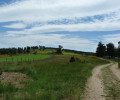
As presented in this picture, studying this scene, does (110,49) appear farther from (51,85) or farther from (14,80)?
(14,80)

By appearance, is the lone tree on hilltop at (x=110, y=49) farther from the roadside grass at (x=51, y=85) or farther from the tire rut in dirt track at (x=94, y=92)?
Answer: the tire rut in dirt track at (x=94, y=92)

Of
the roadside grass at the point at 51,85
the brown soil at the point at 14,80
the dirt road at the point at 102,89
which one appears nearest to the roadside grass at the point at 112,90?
the dirt road at the point at 102,89

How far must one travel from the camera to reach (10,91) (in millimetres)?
7312

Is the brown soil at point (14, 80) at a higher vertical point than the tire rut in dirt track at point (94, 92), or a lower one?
higher

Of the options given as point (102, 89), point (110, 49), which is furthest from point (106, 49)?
point (102, 89)

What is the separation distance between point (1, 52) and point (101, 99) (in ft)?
408

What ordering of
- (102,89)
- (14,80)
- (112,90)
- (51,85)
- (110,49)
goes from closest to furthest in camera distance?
(112,90) < (102,89) < (51,85) < (14,80) < (110,49)

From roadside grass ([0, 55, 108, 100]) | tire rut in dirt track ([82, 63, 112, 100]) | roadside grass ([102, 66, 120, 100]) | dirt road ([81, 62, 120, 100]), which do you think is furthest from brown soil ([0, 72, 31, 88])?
roadside grass ([102, 66, 120, 100])

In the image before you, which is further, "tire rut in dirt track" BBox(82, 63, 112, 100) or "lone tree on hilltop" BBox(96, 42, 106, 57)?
"lone tree on hilltop" BBox(96, 42, 106, 57)

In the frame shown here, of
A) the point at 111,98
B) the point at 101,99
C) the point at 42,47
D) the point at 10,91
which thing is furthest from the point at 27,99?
the point at 42,47

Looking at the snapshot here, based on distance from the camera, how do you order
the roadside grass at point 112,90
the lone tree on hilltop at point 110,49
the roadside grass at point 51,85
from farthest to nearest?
the lone tree on hilltop at point 110,49
the roadside grass at point 112,90
the roadside grass at point 51,85

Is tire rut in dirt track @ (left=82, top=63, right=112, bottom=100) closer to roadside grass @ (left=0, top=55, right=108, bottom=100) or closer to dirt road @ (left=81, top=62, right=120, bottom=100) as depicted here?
dirt road @ (left=81, top=62, right=120, bottom=100)

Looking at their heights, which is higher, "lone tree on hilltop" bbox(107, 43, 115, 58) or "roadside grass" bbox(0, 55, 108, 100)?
"lone tree on hilltop" bbox(107, 43, 115, 58)

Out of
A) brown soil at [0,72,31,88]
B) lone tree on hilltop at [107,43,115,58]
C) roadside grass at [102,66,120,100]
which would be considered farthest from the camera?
lone tree on hilltop at [107,43,115,58]
